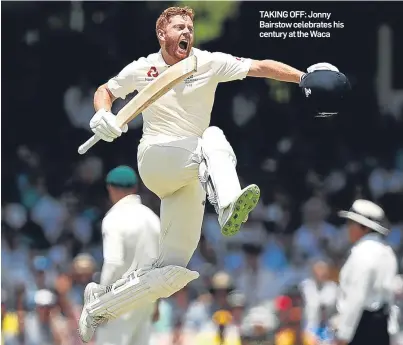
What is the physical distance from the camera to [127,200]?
756 cm

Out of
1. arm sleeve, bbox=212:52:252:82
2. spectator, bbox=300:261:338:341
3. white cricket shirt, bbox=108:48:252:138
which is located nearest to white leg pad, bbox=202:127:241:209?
white cricket shirt, bbox=108:48:252:138

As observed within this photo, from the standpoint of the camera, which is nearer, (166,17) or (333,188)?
(166,17)

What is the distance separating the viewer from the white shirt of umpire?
278 inches

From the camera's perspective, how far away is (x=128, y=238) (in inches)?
292

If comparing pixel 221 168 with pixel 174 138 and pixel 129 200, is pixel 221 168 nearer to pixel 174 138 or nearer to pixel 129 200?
pixel 174 138

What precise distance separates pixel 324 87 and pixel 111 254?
5.76 ft

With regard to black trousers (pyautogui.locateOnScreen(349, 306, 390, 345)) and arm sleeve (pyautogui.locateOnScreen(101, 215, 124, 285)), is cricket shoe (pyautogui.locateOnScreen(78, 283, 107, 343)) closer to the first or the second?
arm sleeve (pyautogui.locateOnScreen(101, 215, 124, 285))

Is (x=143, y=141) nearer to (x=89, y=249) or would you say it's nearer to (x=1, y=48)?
(x=89, y=249)

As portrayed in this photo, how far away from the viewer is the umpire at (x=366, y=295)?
7.04 m

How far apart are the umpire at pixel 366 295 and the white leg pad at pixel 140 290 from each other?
100 cm

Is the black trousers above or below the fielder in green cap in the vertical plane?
below

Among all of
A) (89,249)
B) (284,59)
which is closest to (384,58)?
(284,59)

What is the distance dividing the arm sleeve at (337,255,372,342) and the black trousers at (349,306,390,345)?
3cm

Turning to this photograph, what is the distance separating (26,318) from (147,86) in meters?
3.86
